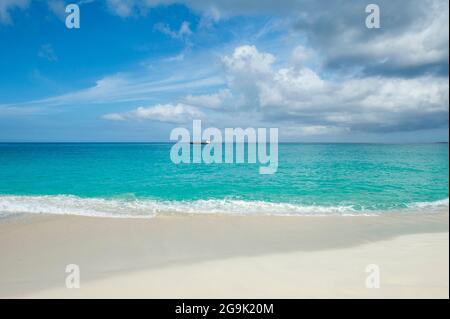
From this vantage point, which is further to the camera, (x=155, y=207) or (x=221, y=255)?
(x=155, y=207)

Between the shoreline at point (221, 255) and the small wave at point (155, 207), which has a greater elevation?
the small wave at point (155, 207)

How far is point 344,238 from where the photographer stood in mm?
8195

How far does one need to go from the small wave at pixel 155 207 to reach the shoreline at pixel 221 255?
1208mm

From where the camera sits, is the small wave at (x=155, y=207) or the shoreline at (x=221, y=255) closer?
the shoreline at (x=221, y=255)

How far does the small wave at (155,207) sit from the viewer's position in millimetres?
11992

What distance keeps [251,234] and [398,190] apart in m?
13.8

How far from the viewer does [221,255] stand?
6867mm

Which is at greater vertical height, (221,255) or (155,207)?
(155,207)

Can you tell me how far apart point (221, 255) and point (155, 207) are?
730cm

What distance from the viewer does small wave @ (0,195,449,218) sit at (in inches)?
472

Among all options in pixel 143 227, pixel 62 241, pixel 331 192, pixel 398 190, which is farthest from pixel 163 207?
pixel 398 190

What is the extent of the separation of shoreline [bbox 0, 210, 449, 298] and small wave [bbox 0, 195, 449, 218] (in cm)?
121
